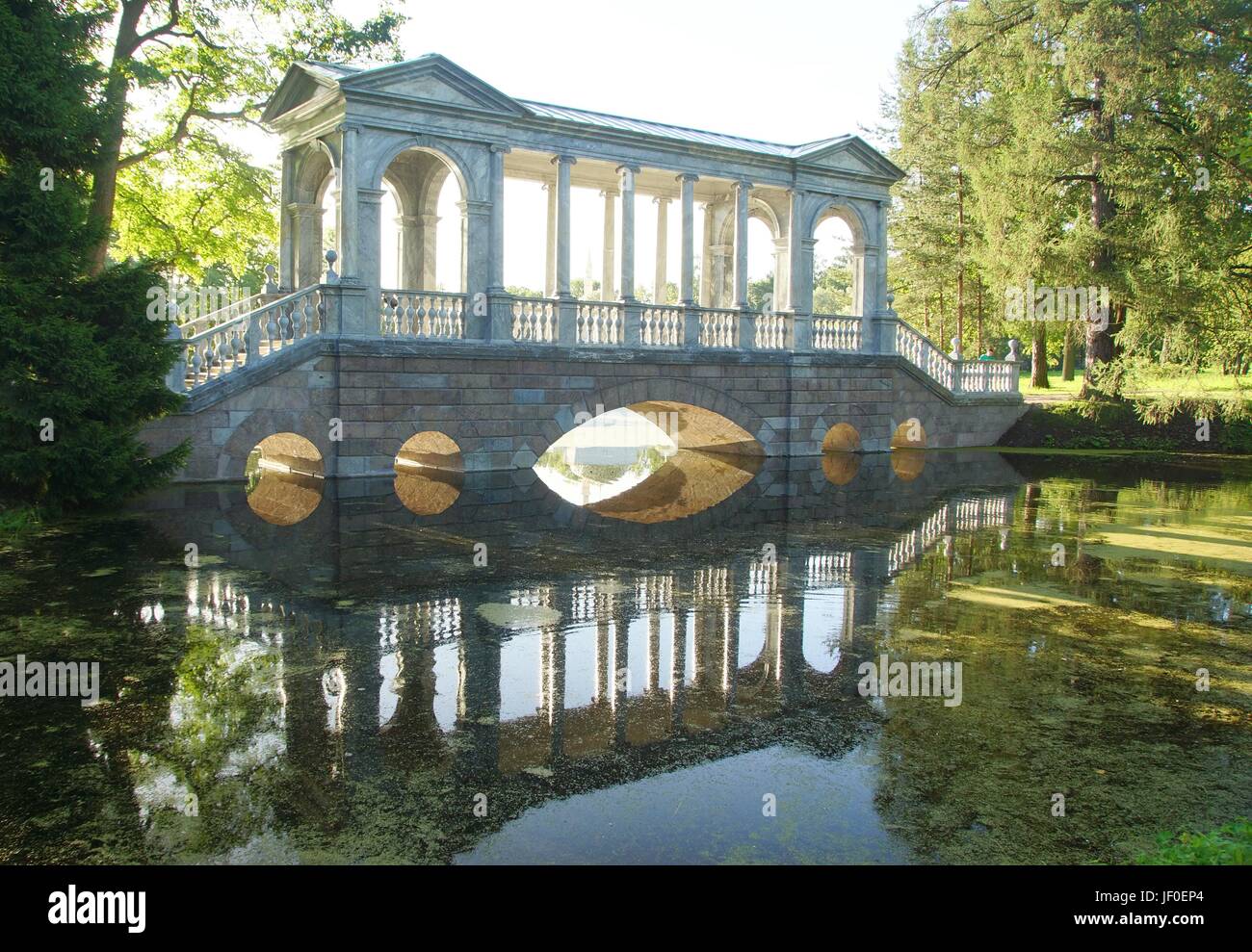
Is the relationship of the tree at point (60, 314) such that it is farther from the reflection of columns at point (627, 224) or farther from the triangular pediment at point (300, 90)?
the reflection of columns at point (627, 224)

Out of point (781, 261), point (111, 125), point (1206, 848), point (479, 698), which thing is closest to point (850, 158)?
point (781, 261)

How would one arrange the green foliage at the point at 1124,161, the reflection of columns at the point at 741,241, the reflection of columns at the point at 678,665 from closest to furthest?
the reflection of columns at the point at 678,665
the reflection of columns at the point at 741,241
the green foliage at the point at 1124,161

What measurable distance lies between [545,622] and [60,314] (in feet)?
27.8

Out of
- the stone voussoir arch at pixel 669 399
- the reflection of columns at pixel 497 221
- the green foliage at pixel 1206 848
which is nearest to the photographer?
the green foliage at pixel 1206 848

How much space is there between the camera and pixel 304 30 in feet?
79.2

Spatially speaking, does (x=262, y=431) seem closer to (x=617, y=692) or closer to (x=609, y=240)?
(x=609, y=240)

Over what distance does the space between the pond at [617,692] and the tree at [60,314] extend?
941mm

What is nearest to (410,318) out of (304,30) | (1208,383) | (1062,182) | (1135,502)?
(304,30)

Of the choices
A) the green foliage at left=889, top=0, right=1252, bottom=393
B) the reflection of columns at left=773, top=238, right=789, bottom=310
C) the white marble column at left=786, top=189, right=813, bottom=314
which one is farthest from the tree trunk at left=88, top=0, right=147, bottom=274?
the green foliage at left=889, top=0, right=1252, bottom=393

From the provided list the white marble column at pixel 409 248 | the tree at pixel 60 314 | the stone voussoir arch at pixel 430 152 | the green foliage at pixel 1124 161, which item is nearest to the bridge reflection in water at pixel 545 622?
the tree at pixel 60 314

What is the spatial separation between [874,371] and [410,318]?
38.5ft

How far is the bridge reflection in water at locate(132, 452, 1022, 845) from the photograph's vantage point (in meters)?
5.72

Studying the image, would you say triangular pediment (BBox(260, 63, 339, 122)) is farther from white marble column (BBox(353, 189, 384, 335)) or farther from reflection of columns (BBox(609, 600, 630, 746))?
reflection of columns (BBox(609, 600, 630, 746))

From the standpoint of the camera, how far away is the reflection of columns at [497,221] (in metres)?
18.8
